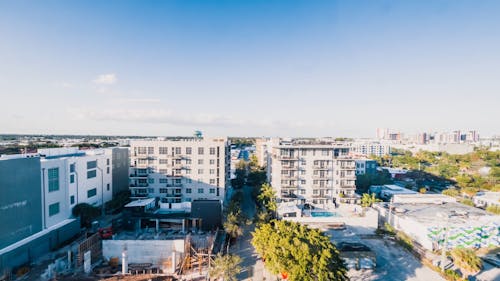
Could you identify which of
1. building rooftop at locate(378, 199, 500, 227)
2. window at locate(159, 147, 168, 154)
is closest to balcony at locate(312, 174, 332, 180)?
building rooftop at locate(378, 199, 500, 227)

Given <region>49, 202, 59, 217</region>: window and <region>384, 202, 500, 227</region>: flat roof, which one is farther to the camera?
<region>384, 202, 500, 227</region>: flat roof

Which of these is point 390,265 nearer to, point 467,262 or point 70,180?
point 467,262

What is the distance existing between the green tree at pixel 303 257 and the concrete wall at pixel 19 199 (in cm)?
2415

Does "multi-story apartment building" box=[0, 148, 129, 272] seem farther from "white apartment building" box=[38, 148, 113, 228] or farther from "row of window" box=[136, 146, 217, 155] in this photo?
"row of window" box=[136, 146, 217, 155]

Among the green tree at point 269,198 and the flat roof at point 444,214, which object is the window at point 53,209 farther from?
the flat roof at point 444,214

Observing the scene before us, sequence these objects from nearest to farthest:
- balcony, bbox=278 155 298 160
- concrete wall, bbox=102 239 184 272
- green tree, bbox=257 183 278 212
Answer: concrete wall, bbox=102 239 184 272 → green tree, bbox=257 183 278 212 → balcony, bbox=278 155 298 160

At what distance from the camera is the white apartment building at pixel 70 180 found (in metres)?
27.9

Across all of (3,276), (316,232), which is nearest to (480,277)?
(316,232)

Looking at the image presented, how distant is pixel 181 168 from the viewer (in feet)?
139

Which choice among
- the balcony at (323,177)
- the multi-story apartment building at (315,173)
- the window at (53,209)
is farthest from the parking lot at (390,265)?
the window at (53,209)

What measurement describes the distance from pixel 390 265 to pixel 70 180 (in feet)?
129

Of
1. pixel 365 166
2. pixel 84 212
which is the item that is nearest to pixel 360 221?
pixel 365 166

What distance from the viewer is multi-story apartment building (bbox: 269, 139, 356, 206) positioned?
41.6m

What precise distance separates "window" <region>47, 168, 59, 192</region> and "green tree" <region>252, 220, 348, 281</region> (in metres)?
26.5
